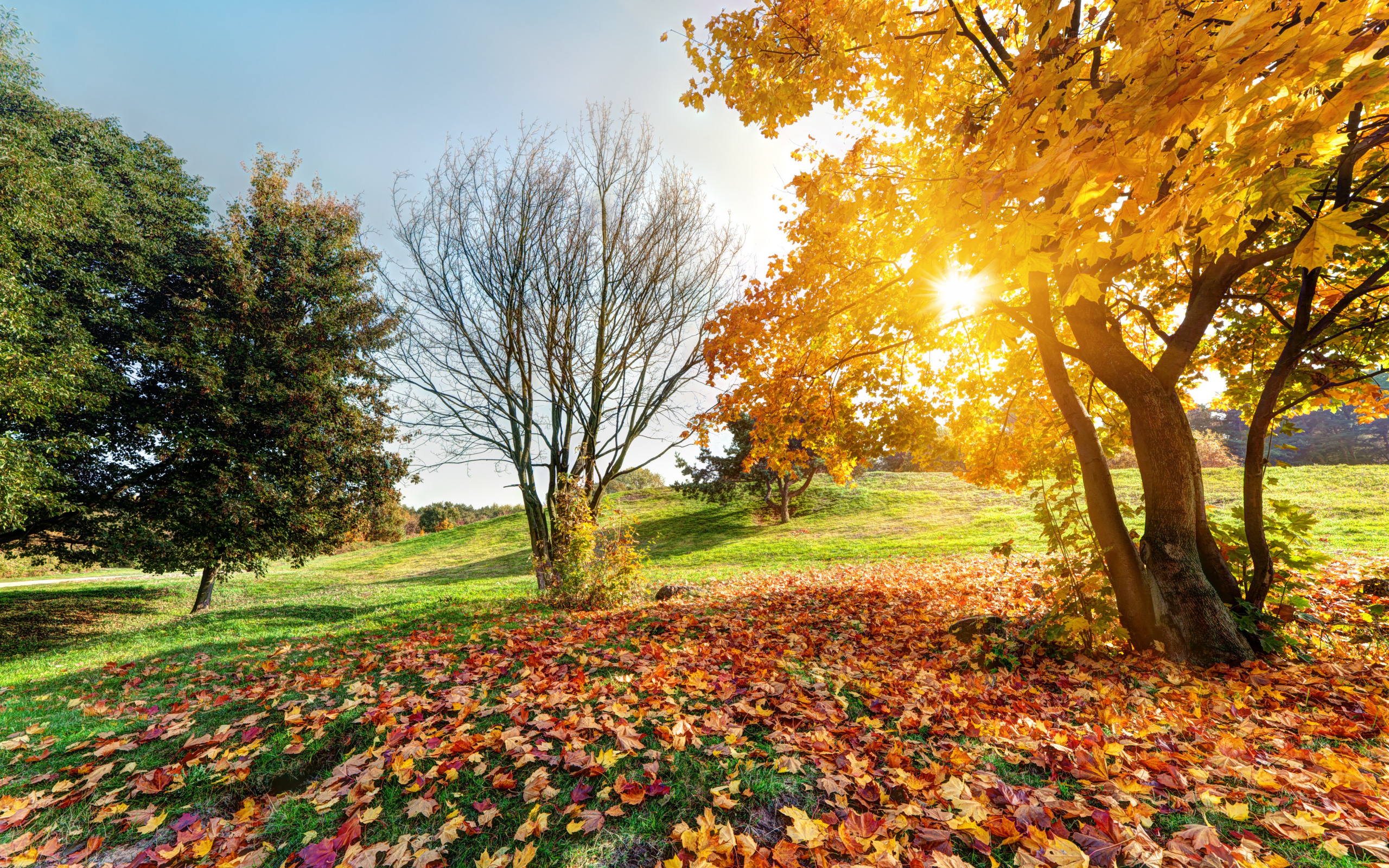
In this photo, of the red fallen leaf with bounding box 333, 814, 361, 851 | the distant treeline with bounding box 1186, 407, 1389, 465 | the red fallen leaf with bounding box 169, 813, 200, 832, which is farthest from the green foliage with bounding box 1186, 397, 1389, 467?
the red fallen leaf with bounding box 169, 813, 200, 832

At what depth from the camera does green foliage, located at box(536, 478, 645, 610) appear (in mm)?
8289

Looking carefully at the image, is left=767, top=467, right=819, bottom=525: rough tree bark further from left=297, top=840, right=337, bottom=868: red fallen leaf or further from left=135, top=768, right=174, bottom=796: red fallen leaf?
left=297, top=840, right=337, bottom=868: red fallen leaf

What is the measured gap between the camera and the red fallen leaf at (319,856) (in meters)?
2.41

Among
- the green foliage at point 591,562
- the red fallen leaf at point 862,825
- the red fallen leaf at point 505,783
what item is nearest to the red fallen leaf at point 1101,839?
the red fallen leaf at point 862,825

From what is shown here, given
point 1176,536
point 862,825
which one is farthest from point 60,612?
point 1176,536

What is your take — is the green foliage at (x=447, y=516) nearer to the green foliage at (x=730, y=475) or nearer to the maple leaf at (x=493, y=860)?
the green foliage at (x=730, y=475)

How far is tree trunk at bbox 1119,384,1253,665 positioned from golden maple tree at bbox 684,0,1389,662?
0.02 m

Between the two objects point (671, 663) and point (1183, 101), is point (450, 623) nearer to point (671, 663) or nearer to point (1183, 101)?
point (671, 663)

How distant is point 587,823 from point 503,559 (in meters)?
23.3

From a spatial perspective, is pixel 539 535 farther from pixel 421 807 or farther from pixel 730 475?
pixel 730 475

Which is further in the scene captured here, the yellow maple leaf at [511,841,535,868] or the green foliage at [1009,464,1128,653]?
the green foliage at [1009,464,1128,653]

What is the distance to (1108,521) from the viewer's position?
5.09 metres

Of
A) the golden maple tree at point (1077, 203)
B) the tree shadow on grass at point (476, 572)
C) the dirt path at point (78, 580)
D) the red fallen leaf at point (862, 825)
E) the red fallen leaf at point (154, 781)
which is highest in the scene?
the golden maple tree at point (1077, 203)

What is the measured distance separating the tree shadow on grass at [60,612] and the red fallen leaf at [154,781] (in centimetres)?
941
